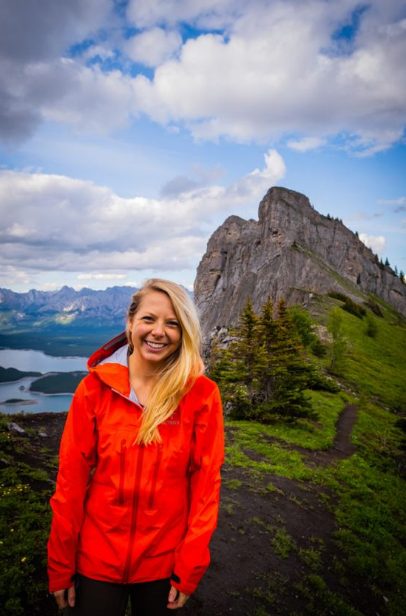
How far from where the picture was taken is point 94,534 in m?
3.19

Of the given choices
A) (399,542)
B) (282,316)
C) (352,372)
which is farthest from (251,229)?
(399,542)

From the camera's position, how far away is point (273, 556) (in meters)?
8.09

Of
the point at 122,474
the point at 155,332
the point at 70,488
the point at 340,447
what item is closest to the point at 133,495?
the point at 122,474

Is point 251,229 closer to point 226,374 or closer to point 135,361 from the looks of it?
point 226,374

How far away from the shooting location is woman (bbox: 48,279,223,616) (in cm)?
308

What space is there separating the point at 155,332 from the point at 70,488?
1.73 m

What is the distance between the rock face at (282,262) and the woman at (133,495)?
301 feet

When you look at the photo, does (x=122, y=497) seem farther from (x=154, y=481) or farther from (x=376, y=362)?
(x=376, y=362)

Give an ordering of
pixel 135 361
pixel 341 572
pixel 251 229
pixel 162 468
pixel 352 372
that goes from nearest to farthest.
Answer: pixel 162 468 → pixel 135 361 → pixel 341 572 → pixel 352 372 → pixel 251 229

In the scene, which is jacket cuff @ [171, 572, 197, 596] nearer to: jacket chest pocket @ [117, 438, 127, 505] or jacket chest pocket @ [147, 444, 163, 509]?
jacket chest pocket @ [147, 444, 163, 509]

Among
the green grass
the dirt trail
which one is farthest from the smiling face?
the green grass

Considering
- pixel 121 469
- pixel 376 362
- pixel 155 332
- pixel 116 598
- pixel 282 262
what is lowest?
pixel 376 362

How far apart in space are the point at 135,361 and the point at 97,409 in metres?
0.67

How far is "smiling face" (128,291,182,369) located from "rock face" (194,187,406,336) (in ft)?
300
